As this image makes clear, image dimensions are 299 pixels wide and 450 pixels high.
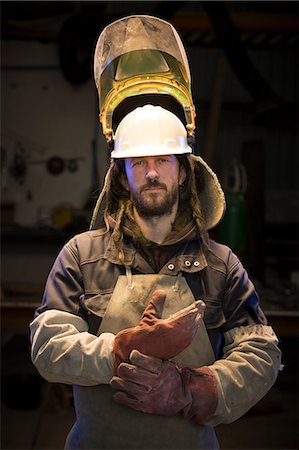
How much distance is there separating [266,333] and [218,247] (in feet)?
0.89

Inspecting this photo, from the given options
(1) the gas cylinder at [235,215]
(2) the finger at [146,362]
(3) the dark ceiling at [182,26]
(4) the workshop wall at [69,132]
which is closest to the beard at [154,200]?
(2) the finger at [146,362]

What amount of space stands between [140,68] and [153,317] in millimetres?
692

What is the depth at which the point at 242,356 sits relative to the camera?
1.36m

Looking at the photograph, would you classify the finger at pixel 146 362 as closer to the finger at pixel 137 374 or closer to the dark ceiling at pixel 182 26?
the finger at pixel 137 374

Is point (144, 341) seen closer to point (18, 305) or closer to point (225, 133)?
point (18, 305)

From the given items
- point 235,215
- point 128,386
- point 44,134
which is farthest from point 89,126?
point 128,386

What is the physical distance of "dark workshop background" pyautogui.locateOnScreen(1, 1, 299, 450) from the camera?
4.57 m

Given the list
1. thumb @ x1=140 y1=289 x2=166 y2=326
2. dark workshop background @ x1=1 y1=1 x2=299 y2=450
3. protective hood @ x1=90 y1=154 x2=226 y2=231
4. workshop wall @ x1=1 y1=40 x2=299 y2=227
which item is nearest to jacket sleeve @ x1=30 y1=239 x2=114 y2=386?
thumb @ x1=140 y1=289 x2=166 y2=326

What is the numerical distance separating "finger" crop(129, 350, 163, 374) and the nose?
453 millimetres

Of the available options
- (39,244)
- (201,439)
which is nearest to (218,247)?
(201,439)

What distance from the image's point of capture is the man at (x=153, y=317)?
4.16 ft

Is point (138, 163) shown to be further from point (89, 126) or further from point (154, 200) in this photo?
point (89, 126)

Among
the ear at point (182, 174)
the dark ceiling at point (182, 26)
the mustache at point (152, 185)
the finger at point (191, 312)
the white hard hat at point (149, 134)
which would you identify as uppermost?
the dark ceiling at point (182, 26)

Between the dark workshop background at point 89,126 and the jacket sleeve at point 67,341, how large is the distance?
3.02 meters
